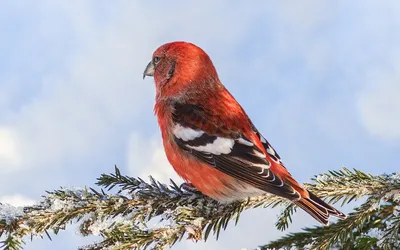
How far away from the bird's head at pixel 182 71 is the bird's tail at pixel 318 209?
1.61 metres

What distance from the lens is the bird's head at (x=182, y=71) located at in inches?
205

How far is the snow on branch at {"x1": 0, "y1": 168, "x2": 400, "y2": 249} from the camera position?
3551 mm

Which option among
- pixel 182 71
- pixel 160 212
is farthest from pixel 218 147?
pixel 182 71

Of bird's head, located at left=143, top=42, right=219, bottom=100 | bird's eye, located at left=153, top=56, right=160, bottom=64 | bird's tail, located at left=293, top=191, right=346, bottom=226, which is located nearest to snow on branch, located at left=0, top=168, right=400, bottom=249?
bird's tail, located at left=293, top=191, right=346, bottom=226

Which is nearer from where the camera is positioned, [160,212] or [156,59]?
[160,212]

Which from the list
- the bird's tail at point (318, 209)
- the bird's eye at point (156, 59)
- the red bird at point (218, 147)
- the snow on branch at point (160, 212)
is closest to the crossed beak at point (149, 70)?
the bird's eye at point (156, 59)

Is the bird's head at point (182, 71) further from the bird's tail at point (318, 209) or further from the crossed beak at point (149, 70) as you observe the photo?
the bird's tail at point (318, 209)

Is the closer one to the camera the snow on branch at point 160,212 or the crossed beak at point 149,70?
the snow on branch at point 160,212

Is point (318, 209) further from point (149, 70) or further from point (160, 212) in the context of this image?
point (149, 70)

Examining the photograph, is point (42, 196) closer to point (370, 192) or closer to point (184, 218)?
point (184, 218)

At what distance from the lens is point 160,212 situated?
410 cm

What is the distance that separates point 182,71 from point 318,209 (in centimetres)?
219

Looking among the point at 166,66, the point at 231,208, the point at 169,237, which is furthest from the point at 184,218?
the point at 166,66

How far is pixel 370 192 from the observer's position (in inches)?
164
